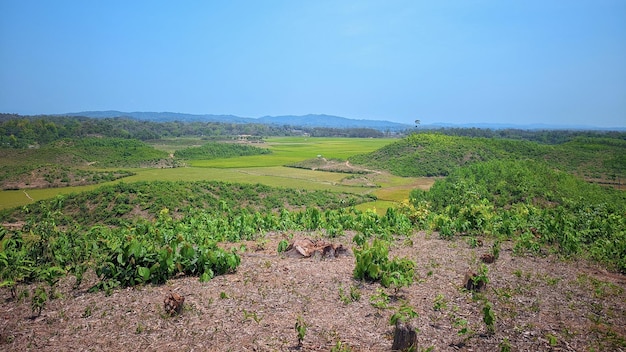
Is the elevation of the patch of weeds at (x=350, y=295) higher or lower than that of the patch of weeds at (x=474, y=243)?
higher

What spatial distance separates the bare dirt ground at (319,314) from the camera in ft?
20.0

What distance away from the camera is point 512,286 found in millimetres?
8578

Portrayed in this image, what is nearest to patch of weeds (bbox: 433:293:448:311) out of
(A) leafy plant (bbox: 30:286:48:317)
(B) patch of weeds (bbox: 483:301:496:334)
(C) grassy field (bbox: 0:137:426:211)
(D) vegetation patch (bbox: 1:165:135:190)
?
(B) patch of weeds (bbox: 483:301:496:334)

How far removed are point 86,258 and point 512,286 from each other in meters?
9.79

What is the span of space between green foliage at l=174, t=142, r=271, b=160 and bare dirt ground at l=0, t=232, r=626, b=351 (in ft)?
307

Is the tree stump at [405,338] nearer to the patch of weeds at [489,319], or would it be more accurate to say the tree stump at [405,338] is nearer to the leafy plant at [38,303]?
the patch of weeds at [489,319]

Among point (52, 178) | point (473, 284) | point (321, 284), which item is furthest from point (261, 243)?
point (52, 178)

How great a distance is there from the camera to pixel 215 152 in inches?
4173

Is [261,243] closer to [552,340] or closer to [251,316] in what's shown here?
[251,316]

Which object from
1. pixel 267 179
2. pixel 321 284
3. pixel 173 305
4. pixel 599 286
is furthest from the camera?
pixel 267 179

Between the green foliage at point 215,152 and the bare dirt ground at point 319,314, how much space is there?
307ft

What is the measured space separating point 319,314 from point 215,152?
10261 cm

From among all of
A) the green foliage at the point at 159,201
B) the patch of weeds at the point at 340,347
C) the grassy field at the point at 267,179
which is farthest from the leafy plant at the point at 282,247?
the grassy field at the point at 267,179

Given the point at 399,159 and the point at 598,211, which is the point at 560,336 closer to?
the point at 598,211
